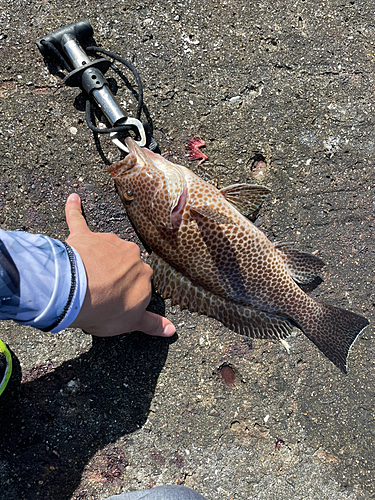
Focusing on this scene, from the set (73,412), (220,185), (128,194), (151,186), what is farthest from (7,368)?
(220,185)

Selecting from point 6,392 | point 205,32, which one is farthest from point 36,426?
point 205,32

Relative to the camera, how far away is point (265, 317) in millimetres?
2953

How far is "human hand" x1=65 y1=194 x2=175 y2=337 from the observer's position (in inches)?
89.4

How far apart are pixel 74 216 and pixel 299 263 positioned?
2.09 m

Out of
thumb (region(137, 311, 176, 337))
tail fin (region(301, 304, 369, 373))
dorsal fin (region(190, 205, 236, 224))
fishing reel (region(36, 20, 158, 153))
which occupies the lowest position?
tail fin (region(301, 304, 369, 373))

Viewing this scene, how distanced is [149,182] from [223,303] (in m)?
1.26

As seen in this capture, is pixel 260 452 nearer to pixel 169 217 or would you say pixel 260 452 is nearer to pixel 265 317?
pixel 265 317

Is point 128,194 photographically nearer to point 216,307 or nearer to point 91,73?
point 91,73

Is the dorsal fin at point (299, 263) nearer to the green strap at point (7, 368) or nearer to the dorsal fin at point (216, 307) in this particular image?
the dorsal fin at point (216, 307)

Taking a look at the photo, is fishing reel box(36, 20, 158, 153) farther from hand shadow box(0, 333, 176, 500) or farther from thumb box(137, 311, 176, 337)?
hand shadow box(0, 333, 176, 500)

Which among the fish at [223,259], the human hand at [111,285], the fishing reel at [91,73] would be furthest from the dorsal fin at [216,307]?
the fishing reel at [91,73]

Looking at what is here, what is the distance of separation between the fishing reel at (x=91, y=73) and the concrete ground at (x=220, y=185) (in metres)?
0.20

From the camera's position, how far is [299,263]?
9.75 feet

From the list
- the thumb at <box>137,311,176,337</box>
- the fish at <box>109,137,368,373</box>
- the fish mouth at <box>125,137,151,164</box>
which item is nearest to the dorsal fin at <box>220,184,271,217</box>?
the fish at <box>109,137,368,373</box>
